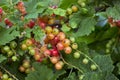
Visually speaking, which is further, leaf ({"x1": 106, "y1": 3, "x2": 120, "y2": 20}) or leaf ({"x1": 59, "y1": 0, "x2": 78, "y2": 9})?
leaf ({"x1": 59, "y1": 0, "x2": 78, "y2": 9})

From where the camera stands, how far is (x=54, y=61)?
3.96 feet

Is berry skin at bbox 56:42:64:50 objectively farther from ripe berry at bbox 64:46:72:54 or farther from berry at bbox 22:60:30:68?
berry at bbox 22:60:30:68

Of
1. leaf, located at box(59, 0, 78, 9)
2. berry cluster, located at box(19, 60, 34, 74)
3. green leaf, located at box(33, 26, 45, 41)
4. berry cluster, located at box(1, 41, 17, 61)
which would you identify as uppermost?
green leaf, located at box(33, 26, 45, 41)

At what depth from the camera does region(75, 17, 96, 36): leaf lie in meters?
1.28

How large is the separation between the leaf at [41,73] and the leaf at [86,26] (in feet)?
0.59

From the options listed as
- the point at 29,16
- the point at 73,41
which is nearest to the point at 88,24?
the point at 73,41

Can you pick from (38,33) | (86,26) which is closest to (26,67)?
(38,33)

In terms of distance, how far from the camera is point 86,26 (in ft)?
4.23

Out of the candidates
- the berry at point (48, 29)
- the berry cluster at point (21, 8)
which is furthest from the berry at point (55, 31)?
the berry cluster at point (21, 8)

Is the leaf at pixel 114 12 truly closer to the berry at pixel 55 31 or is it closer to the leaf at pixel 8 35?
the berry at pixel 55 31

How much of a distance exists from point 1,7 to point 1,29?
0.08 m

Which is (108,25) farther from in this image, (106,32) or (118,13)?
(118,13)

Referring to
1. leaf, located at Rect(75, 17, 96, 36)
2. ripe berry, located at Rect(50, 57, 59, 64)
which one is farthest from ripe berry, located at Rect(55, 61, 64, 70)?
leaf, located at Rect(75, 17, 96, 36)

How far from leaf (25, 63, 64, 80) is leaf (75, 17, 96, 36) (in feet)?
0.59
